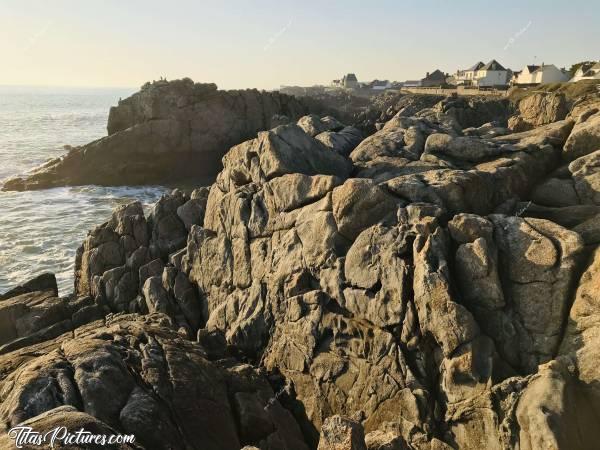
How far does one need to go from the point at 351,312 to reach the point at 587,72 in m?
103

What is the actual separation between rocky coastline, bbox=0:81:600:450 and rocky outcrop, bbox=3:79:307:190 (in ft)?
Answer: 137

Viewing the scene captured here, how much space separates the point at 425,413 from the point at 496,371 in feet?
7.50

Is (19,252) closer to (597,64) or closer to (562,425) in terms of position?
(562,425)

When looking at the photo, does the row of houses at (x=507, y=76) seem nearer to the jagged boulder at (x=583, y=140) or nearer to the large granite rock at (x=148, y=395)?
the jagged boulder at (x=583, y=140)

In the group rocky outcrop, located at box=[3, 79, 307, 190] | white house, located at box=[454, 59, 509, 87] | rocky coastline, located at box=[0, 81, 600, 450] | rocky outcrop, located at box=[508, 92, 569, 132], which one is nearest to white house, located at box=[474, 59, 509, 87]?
white house, located at box=[454, 59, 509, 87]

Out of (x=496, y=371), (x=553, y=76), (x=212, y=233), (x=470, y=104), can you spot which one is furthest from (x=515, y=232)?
A: (x=553, y=76)

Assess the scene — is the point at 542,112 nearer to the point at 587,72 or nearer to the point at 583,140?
the point at 583,140

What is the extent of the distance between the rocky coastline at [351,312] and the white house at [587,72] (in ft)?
281

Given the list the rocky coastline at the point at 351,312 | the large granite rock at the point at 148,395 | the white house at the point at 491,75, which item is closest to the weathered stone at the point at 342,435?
the rocky coastline at the point at 351,312

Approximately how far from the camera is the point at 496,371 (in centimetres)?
1214

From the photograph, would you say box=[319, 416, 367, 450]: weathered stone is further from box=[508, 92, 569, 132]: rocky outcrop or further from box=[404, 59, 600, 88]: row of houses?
box=[404, 59, 600, 88]: row of houses

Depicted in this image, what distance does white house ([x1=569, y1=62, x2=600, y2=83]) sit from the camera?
89269 mm

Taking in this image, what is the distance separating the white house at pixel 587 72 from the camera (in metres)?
89.3

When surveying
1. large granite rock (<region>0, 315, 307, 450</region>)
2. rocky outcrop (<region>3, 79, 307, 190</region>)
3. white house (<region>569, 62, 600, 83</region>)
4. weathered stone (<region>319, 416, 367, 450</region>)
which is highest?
white house (<region>569, 62, 600, 83</region>)
